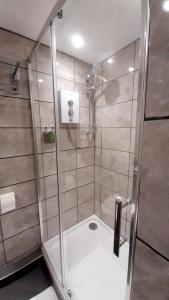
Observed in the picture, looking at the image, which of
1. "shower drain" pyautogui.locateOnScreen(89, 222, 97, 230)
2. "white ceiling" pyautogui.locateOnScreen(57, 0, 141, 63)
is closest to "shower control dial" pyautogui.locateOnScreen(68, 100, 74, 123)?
"white ceiling" pyautogui.locateOnScreen(57, 0, 141, 63)

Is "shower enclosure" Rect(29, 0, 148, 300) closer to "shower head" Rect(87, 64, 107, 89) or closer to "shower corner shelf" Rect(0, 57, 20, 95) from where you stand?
"shower head" Rect(87, 64, 107, 89)

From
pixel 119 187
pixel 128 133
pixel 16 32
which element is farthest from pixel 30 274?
pixel 16 32

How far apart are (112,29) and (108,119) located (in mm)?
759

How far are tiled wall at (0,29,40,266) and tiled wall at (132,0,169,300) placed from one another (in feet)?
3.62

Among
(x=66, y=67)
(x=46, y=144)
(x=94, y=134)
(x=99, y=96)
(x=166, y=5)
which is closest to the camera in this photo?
(x=166, y=5)

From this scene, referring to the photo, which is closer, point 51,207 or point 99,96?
point 51,207

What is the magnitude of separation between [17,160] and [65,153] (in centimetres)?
47

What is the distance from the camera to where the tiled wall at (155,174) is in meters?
0.32

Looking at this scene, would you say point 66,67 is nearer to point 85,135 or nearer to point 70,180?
point 85,135

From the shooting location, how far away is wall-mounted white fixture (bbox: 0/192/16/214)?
1.14 meters

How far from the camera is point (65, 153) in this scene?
1463 mm

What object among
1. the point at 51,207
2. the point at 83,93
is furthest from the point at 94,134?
the point at 51,207

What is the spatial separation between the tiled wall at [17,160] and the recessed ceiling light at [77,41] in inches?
14.8

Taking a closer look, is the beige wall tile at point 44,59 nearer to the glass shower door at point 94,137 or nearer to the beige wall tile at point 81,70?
the glass shower door at point 94,137
